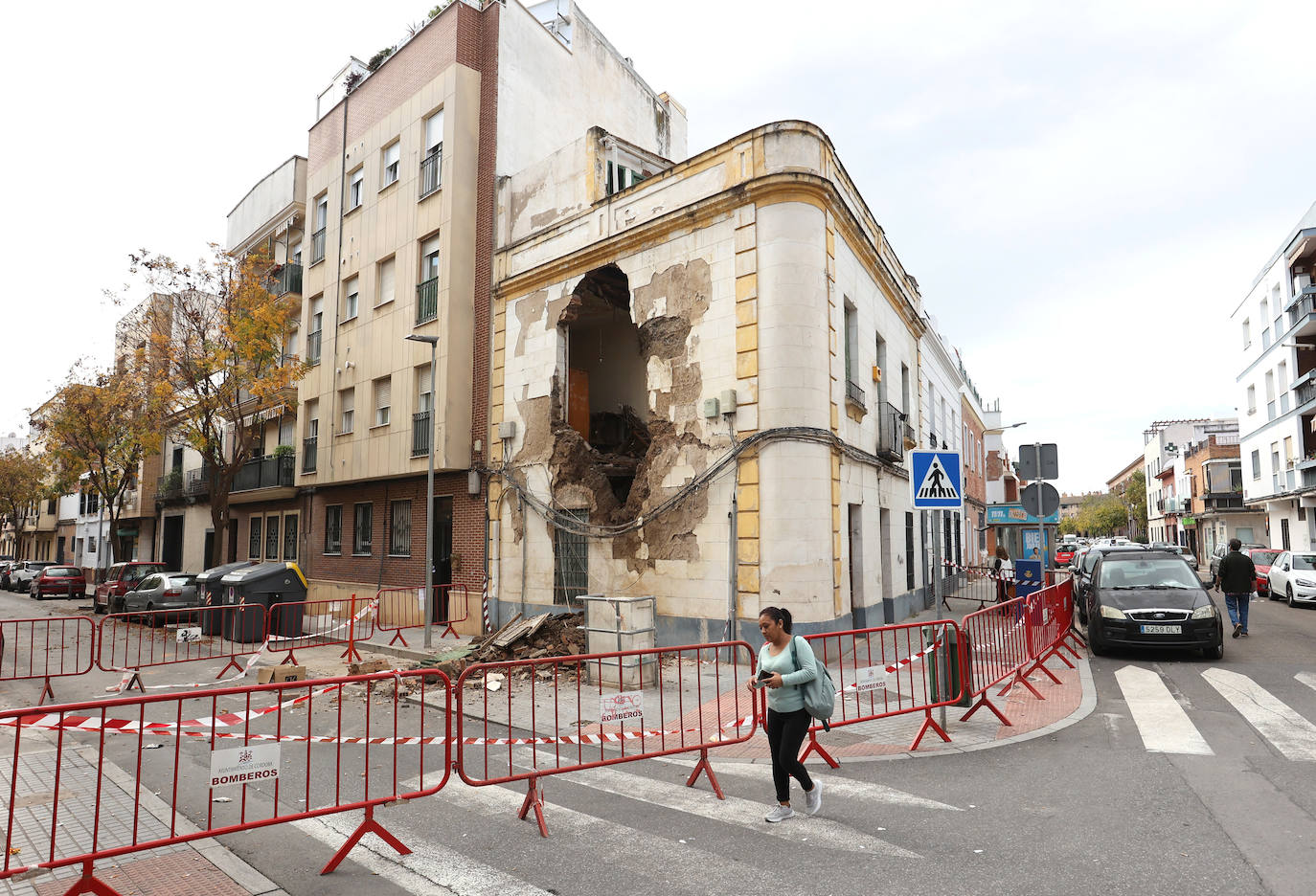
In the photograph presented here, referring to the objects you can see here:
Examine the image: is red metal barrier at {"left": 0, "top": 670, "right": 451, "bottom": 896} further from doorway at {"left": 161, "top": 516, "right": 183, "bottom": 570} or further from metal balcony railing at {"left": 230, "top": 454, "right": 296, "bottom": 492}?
doorway at {"left": 161, "top": 516, "right": 183, "bottom": 570}

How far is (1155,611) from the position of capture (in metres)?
10.8

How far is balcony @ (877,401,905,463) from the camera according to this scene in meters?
15.5

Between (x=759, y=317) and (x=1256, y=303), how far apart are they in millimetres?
37794

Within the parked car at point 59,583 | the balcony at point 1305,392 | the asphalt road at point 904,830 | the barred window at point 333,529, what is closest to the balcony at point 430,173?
the barred window at point 333,529

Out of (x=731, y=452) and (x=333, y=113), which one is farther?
(x=333, y=113)

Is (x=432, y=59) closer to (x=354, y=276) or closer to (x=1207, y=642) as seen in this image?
(x=354, y=276)

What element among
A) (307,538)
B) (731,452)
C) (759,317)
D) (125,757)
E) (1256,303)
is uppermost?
(1256,303)

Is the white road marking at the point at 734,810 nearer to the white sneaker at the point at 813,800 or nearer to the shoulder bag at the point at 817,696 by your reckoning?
the white sneaker at the point at 813,800

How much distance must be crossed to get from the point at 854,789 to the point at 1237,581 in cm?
1136

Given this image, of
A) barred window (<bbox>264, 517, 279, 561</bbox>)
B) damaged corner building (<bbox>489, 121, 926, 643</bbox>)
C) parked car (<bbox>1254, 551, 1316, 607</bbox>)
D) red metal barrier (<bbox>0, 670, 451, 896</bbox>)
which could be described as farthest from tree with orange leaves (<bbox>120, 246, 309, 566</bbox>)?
parked car (<bbox>1254, 551, 1316, 607</bbox>)

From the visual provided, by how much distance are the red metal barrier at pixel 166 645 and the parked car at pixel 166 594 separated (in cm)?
40

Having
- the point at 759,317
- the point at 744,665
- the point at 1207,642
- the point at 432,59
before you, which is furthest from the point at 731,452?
the point at 432,59

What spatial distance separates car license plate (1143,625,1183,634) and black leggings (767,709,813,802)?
8219mm

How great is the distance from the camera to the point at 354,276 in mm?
20734
